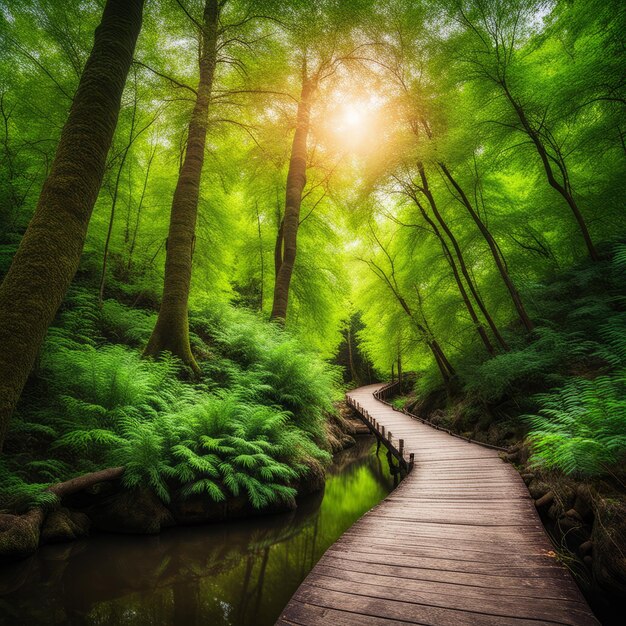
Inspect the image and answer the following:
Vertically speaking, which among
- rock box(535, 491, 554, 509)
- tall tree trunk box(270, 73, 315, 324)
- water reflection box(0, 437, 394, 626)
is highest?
tall tree trunk box(270, 73, 315, 324)

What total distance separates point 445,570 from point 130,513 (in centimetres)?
411

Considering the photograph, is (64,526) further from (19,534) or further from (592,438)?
(592,438)

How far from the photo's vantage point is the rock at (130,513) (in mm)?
4457

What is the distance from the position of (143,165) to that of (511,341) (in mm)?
14371

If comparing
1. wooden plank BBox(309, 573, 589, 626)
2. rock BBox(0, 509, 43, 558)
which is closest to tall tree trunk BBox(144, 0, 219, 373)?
rock BBox(0, 509, 43, 558)

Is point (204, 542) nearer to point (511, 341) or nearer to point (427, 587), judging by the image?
point (427, 587)

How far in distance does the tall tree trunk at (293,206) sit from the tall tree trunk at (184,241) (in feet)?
10.5

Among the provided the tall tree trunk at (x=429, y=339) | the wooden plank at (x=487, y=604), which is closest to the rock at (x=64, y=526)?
the wooden plank at (x=487, y=604)

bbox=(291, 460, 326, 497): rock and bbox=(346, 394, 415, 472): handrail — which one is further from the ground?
bbox=(346, 394, 415, 472): handrail

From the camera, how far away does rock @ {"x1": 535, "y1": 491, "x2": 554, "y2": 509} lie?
4.38 metres

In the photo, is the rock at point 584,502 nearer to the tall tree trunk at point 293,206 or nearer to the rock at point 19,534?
the rock at point 19,534

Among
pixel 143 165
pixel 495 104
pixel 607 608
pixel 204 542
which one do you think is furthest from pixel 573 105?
pixel 143 165

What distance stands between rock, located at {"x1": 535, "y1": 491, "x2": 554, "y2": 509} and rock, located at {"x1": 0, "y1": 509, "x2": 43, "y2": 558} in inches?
250

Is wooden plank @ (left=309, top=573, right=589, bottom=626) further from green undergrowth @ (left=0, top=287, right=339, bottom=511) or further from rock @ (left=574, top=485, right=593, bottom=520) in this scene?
green undergrowth @ (left=0, top=287, right=339, bottom=511)
